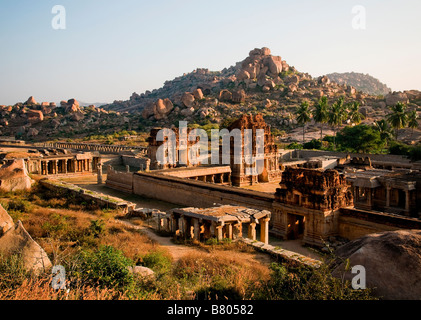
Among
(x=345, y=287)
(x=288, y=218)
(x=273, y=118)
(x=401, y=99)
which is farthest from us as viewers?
(x=401, y=99)

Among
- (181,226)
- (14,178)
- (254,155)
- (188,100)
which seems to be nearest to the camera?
Result: (181,226)

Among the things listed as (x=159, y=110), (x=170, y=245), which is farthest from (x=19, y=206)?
(x=159, y=110)

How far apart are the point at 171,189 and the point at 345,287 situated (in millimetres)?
20855

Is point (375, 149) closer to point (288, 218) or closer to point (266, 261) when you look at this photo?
point (288, 218)

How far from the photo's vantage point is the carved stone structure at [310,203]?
18.4 meters

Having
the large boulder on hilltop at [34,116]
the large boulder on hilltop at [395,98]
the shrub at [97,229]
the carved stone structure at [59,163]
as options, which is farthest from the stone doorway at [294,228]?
the large boulder on hilltop at [34,116]

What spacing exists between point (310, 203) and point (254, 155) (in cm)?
1870

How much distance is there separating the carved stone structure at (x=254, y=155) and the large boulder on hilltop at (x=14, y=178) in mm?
18976

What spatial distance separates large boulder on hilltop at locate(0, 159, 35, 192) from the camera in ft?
79.5

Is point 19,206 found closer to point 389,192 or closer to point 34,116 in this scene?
point 389,192

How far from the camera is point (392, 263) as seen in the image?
331 inches

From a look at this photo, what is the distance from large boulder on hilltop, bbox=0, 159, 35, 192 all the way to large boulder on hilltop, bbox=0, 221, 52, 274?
593 inches

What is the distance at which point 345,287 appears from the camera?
786cm
